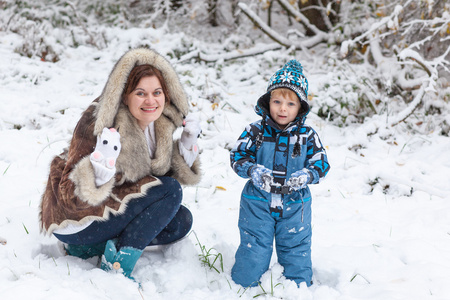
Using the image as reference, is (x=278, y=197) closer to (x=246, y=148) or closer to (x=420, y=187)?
(x=246, y=148)

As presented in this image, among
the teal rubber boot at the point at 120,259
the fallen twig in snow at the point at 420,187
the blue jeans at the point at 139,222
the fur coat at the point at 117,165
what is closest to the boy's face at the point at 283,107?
the fur coat at the point at 117,165

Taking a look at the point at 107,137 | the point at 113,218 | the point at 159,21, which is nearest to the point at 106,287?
the point at 113,218

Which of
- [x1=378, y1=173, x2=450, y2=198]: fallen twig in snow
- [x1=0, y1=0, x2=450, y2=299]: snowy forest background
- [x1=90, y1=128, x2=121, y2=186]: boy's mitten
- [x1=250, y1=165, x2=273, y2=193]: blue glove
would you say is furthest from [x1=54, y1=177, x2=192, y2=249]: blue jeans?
[x1=378, y1=173, x2=450, y2=198]: fallen twig in snow

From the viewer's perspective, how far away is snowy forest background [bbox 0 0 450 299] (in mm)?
2332

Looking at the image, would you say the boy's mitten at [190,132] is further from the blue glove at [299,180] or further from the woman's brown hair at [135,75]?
the blue glove at [299,180]

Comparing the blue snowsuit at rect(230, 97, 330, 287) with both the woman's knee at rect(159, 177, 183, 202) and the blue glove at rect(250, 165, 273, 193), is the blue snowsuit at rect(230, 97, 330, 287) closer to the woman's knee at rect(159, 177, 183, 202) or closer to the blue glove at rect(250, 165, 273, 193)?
the blue glove at rect(250, 165, 273, 193)

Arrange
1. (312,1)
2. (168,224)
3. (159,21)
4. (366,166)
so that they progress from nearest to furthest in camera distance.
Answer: (168,224) < (366,166) < (312,1) < (159,21)

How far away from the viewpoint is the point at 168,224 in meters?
2.65

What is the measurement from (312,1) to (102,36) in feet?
12.2

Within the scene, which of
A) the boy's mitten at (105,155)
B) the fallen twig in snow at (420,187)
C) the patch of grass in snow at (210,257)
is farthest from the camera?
the fallen twig in snow at (420,187)

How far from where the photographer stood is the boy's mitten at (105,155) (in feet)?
6.59

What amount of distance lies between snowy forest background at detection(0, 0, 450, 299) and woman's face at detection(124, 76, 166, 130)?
880 mm

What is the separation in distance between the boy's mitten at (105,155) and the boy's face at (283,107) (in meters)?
0.87

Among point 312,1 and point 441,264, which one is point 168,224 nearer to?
point 441,264
